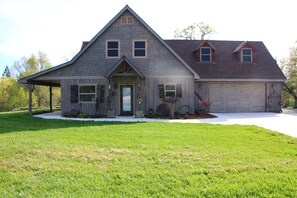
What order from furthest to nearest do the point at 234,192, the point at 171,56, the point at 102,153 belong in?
the point at 171,56
the point at 102,153
the point at 234,192

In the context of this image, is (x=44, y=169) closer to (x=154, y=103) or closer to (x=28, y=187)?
(x=28, y=187)

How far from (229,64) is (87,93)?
10.9 meters

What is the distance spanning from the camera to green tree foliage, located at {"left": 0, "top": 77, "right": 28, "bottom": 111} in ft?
119

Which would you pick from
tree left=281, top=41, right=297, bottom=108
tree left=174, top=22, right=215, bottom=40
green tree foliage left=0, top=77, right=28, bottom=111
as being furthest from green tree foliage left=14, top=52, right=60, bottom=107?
tree left=281, top=41, right=297, bottom=108

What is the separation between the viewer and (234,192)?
334 cm

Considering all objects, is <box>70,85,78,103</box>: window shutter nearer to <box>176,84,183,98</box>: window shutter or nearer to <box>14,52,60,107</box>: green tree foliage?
<box>176,84,183,98</box>: window shutter

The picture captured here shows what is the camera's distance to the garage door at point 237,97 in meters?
16.3

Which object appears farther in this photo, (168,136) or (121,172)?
(168,136)

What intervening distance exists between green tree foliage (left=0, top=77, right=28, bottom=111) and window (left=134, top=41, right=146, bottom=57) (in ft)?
99.4

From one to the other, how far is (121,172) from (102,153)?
130 centimetres

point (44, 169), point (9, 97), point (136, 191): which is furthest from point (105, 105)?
point (9, 97)

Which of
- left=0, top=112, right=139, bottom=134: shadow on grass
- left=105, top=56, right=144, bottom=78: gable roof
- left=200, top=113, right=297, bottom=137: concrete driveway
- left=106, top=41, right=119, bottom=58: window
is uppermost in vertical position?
left=106, top=41, right=119, bottom=58: window

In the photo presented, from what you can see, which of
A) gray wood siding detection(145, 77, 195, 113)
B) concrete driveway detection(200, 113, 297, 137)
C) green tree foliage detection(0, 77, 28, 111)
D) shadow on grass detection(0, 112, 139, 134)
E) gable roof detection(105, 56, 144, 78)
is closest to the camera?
Result: shadow on grass detection(0, 112, 139, 134)

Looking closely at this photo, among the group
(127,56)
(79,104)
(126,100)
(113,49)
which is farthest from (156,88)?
(79,104)
